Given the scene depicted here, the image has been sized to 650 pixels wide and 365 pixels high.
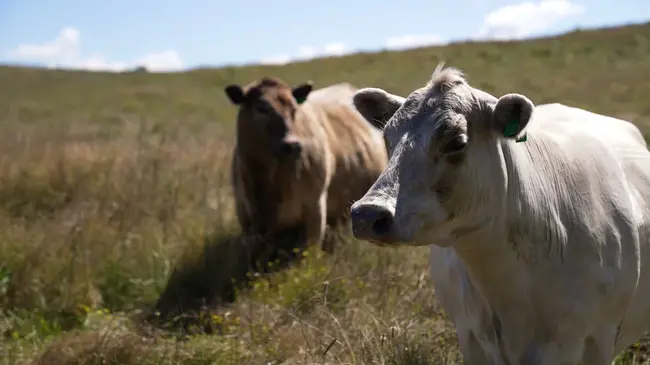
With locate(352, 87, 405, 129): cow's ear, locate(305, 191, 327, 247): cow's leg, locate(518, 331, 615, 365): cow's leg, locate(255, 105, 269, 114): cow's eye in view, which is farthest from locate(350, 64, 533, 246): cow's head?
locate(255, 105, 269, 114): cow's eye

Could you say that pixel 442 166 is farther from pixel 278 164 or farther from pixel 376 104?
pixel 278 164

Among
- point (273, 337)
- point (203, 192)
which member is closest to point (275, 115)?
point (203, 192)

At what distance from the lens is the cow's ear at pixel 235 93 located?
778cm

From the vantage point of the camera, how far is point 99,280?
22.8 feet

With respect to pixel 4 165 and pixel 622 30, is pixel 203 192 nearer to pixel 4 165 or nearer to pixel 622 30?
pixel 4 165

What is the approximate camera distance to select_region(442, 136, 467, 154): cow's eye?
3006mm

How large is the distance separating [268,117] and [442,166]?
4916 millimetres

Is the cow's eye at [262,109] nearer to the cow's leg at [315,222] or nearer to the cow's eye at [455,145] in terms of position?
the cow's leg at [315,222]

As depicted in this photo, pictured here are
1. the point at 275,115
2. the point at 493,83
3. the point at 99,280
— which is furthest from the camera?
the point at 493,83

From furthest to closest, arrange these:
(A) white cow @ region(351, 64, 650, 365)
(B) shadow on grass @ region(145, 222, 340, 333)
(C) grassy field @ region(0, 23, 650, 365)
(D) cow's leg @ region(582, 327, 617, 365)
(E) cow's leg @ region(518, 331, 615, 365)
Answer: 1. (B) shadow on grass @ region(145, 222, 340, 333)
2. (C) grassy field @ region(0, 23, 650, 365)
3. (D) cow's leg @ region(582, 327, 617, 365)
4. (E) cow's leg @ region(518, 331, 615, 365)
5. (A) white cow @ region(351, 64, 650, 365)

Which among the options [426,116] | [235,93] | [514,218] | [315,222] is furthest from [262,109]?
[426,116]

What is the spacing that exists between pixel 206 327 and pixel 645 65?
2232cm

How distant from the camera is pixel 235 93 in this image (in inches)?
309

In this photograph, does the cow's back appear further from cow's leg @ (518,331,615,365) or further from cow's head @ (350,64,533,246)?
cow's head @ (350,64,533,246)
